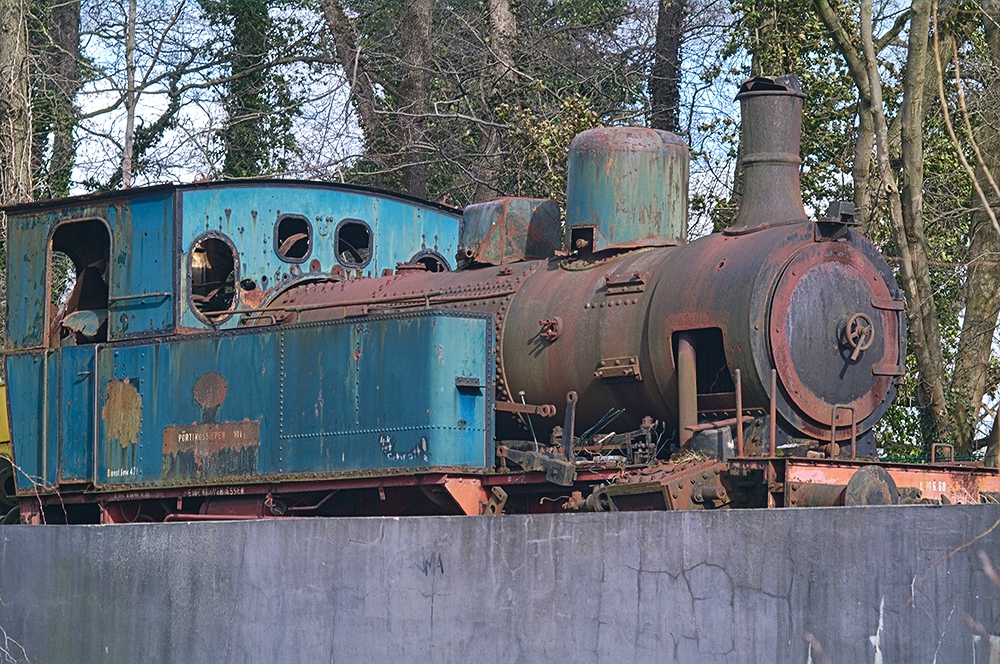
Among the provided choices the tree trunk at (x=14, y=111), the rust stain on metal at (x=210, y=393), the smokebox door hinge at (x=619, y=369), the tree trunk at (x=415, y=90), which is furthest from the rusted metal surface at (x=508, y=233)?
the tree trunk at (x=415, y=90)

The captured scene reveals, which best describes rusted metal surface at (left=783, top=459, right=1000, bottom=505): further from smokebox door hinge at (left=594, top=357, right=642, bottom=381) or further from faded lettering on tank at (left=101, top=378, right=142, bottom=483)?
faded lettering on tank at (left=101, top=378, right=142, bottom=483)

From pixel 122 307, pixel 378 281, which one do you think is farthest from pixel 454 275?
pixel 122 307

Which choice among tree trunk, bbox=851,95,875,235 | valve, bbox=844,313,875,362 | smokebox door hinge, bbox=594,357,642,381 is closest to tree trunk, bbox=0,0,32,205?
tree trunk, bbox=851,95,875,235

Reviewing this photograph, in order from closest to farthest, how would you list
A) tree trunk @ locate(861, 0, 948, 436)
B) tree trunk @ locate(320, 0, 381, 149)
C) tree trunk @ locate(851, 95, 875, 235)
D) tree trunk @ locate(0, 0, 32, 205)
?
tree trunk @ locate(861, 0, 948, 436) < tree trunk @ locate(851, 95, 875, 235) < tree trunk @ locate(0, 0, 32, 205) < tree trunk @ locate(320, 0, 381, 149)

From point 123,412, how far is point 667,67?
455 inches

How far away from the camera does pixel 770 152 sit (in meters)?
8.78

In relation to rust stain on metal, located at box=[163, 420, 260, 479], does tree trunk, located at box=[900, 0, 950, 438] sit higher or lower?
higher

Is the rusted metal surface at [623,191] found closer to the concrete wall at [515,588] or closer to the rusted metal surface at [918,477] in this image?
the rusted metal surface at [918,477]

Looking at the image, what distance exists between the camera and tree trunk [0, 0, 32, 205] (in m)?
17.2

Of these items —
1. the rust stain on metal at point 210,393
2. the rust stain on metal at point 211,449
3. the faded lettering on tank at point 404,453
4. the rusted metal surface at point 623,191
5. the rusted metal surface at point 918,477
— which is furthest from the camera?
the rust stain on metal at point 210,393

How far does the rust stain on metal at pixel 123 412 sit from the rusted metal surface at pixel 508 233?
8.18 ft

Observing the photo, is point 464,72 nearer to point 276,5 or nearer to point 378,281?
point 276,5

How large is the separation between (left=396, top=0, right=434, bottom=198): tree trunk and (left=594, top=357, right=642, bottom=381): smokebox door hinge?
11.1 m

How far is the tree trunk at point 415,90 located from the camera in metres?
19.7
